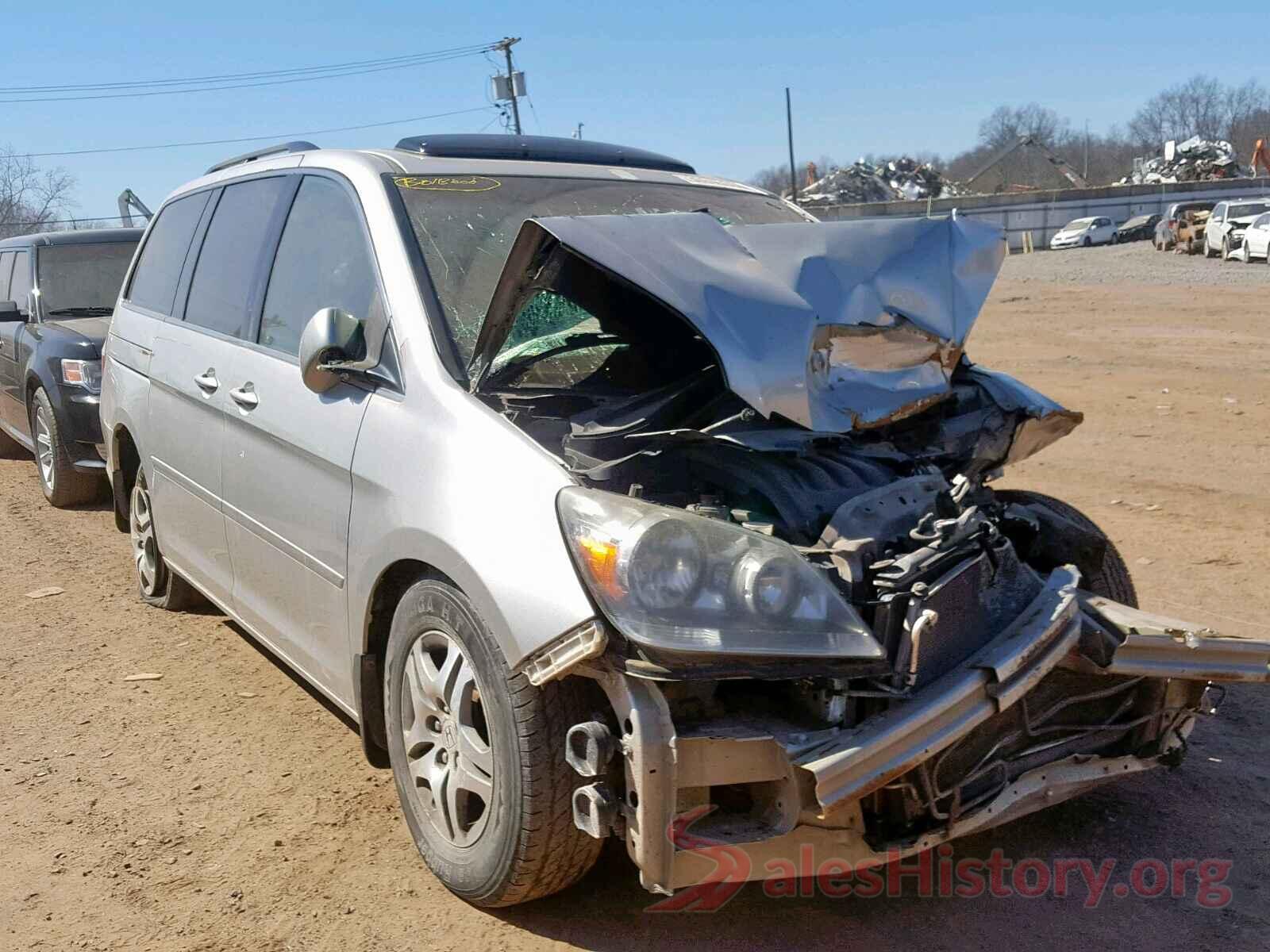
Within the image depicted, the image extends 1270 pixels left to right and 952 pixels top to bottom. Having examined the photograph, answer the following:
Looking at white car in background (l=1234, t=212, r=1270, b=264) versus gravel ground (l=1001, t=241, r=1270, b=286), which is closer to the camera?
gravel ground (l=1001, t=241, r=1270, b=286)

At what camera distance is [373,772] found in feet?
12.9

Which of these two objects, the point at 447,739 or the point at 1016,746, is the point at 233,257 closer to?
the point at 447,739

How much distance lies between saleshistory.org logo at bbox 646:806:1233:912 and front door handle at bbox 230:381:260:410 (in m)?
2.09

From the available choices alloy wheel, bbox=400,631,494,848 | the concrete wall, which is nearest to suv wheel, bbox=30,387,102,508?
alloy wheel, bbox=400,631,494,848

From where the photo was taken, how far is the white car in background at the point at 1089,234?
4131 centimetres

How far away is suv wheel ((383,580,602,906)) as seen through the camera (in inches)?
106

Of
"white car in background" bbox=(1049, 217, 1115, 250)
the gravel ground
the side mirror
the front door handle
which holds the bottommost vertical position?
the gravel ground

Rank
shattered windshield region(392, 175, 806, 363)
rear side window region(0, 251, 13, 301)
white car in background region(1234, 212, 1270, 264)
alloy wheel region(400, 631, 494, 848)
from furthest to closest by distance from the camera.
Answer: white car in background region(1234, 212, 1270, 264)
rear side window region(0, 251, 13, 301)
shattered windshield region(392, 175, 806, 363)
alloy wheel region(400, 631, 494, 848)

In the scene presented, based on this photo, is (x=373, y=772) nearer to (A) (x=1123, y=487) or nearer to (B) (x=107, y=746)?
(B) (x=107, y=746)

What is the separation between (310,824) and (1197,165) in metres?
58.8

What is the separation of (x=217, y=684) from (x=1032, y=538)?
320cm

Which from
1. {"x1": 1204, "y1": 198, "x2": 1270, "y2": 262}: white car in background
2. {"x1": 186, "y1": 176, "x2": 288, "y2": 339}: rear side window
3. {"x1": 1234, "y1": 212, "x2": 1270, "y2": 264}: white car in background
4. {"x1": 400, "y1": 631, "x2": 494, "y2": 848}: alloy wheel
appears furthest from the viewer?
{"x1": 1204, "y1": 198, "x2": 1270, "y2": 262}: white car in background

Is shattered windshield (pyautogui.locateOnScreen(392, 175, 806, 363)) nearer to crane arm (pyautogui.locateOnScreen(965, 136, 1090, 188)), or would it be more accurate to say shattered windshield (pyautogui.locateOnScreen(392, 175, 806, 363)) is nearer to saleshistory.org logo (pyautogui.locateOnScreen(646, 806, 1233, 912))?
saleshistory.org logo (pyautogui.locateOnScreen(646, 806, 1233, 912))

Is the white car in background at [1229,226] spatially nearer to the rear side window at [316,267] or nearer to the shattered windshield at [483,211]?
the shattered windshield at [483,211]
